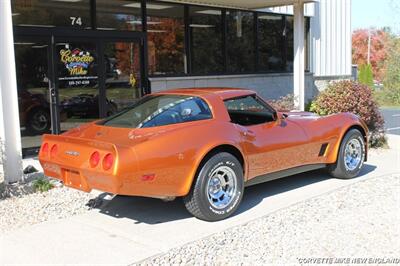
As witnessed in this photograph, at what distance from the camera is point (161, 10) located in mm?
11555

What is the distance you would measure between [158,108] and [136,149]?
3.24 feet

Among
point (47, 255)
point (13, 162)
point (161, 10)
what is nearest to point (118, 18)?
point (161, 10)

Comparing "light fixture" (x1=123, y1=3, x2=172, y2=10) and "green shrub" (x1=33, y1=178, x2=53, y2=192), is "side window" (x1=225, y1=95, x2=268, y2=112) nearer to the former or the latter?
"green shrub" (x1=33, y1=178, x2=53, y2=192)

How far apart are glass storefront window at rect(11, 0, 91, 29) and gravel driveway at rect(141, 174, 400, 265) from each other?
6.12m

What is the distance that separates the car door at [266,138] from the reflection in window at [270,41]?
8.23 metres

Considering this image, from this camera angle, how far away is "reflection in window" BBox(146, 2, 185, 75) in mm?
11305

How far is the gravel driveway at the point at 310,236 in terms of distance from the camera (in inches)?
169

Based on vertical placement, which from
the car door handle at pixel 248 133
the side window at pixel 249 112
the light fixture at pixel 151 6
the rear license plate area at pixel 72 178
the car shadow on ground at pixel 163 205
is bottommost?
the car shadow on ground at pixel 163 205

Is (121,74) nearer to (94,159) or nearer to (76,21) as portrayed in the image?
(76,21)

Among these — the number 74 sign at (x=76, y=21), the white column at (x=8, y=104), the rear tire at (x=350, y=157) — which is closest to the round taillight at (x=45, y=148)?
the white column at (x=8, y=104)

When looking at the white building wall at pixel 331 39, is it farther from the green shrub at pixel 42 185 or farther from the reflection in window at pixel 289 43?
the green shrub at pixel 42 185

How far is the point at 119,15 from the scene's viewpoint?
10688 mm

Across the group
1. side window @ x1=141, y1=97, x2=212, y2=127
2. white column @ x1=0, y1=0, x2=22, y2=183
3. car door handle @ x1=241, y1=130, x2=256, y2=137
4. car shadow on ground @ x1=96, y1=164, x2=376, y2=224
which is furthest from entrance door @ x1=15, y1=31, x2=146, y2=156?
car door handle @ x1=241, y1=130, x2=256, y2=137

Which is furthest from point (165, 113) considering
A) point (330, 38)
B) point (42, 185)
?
point (330, 38)
